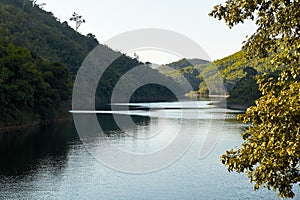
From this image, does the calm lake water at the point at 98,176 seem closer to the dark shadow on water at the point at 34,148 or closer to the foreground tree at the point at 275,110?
the dark shadow on water at the point at 34,148

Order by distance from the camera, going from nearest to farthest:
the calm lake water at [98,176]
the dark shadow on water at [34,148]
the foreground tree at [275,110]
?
1. the foreground tree at [275,110]
2. the calm lake water at [98,176]
3. the dark shadow on water at [34,148]

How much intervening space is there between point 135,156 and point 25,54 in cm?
3977

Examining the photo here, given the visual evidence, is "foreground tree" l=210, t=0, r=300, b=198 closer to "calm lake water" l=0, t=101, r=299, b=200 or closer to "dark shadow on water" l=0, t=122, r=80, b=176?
"calm lake water" l=0, t=101, r=299, b=200

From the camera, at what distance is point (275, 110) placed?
40.7 feet

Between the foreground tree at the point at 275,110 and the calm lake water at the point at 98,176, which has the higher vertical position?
the foreground tree at the point at 275,110

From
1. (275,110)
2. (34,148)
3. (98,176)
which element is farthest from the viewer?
(34,148)

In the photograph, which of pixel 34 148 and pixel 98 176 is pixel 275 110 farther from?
pixel 34 148

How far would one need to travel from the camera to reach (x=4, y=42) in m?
83.9

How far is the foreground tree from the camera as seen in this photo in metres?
12.2

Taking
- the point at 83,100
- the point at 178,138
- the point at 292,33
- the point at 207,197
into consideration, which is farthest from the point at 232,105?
the point at 292,33

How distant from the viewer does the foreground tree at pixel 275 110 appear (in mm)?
12219

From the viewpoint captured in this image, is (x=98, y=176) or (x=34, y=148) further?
(x=34, y=148)

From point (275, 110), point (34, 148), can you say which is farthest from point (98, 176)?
point (275, 110)

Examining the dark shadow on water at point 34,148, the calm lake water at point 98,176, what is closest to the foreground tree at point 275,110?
the calm lake water at point 98,176
